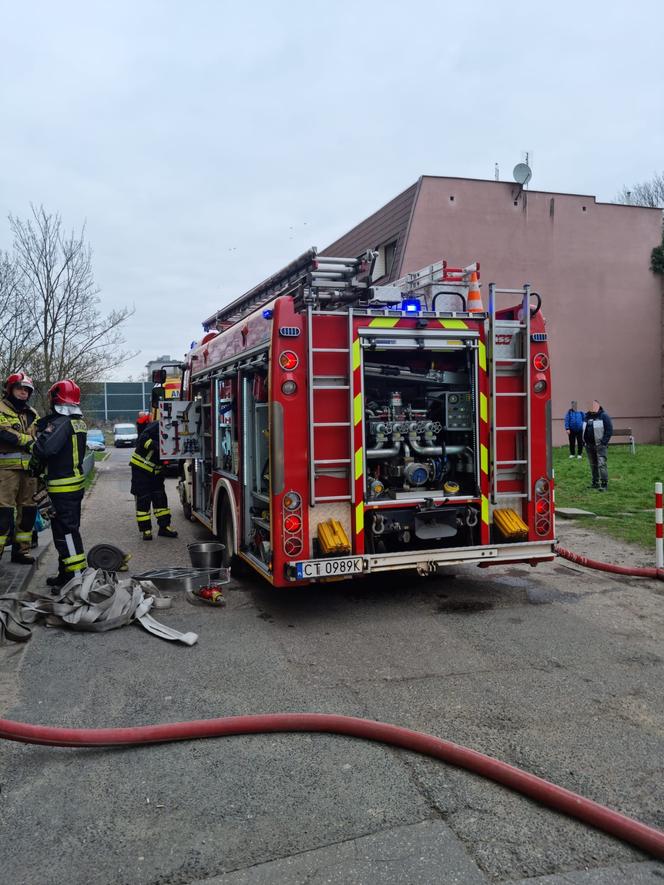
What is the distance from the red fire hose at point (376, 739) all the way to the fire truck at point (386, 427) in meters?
1.84

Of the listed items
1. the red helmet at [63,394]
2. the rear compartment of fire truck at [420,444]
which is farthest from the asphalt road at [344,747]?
the red helmet at [63,394]

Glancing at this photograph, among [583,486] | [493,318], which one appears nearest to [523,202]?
[583,486]

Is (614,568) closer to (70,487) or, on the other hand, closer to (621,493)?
(70,487)

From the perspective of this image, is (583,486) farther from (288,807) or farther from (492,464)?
(288,807)

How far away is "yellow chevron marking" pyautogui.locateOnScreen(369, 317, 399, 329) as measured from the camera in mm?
5625

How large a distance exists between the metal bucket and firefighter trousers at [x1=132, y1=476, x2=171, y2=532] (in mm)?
2780

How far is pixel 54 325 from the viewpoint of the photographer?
52.5 feet

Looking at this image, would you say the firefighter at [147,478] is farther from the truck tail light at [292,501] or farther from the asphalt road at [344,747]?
the truck tail light at [292,501]

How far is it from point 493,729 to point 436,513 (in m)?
2.36

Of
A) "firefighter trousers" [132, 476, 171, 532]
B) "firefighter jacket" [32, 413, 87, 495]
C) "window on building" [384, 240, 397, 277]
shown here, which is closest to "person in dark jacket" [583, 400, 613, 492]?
"firefighter trousers" [132, 476, 171, 532]

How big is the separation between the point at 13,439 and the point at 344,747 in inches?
198

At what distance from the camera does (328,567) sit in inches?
211

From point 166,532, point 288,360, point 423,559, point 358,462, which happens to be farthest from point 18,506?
point 423,559

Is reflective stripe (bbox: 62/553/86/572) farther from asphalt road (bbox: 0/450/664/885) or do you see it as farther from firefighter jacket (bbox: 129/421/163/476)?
firefighter jacket (bbox: 129/421/163/476)
